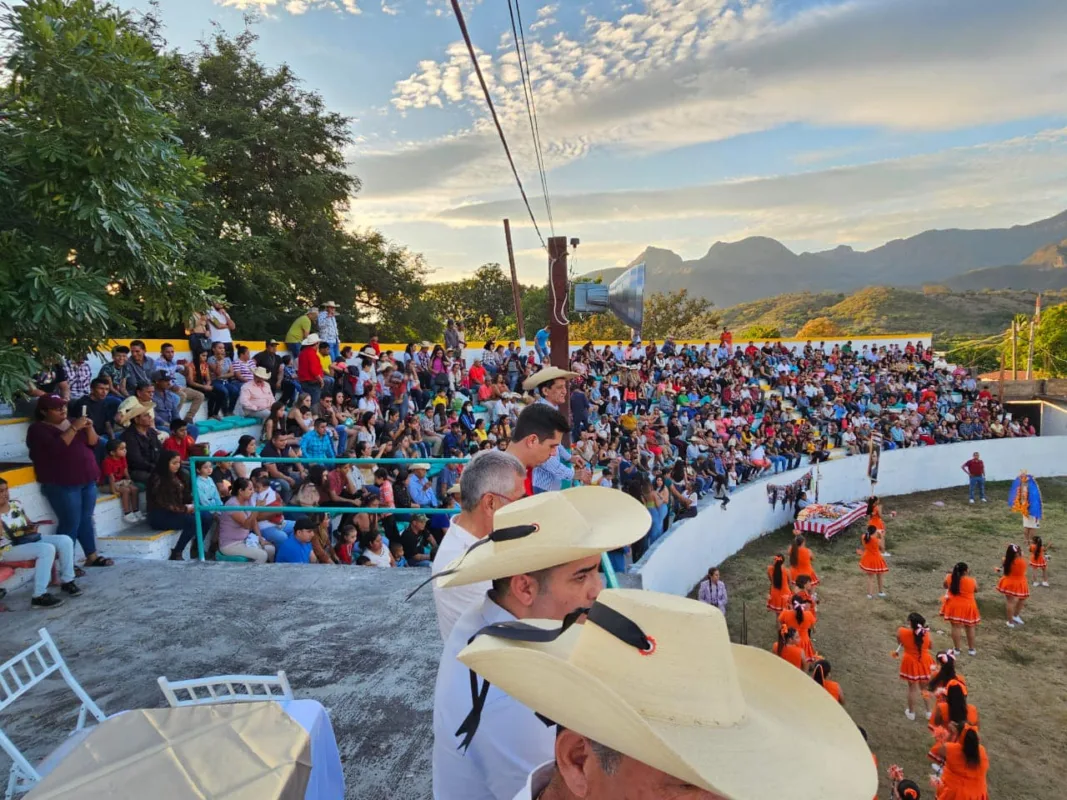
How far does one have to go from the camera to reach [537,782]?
4.47 feet

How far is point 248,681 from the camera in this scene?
285 centimetres

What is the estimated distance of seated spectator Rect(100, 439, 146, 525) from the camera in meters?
6.84

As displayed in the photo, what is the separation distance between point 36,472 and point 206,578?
6.30 feet

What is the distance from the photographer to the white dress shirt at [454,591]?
2523 millimetres

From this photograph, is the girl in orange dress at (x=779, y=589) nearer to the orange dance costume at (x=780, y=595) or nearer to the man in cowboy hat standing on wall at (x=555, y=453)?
the orange dance costume at (x=780, y=595)

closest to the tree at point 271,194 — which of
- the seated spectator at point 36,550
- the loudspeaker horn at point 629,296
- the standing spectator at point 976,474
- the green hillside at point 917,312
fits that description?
the loudspeaker horn at point 629,296

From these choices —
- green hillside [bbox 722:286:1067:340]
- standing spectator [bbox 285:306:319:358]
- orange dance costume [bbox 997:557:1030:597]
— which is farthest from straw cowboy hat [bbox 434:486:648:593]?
green hillside [bbox 722:286:1067:340]

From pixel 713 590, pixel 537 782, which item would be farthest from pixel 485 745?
pixel 713 590

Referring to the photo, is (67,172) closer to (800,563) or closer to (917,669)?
(917,669)

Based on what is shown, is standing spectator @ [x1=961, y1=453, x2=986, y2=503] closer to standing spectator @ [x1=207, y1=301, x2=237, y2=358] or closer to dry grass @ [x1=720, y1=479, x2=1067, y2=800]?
dry grass @ [x1=720, y1=479, x2=1067, y2=800]

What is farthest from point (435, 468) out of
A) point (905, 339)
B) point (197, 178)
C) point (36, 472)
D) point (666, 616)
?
point (905, 339)

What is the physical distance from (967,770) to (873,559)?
738 cm

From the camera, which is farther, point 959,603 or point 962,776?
point 959,603

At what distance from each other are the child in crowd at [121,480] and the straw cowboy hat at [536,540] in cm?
619
